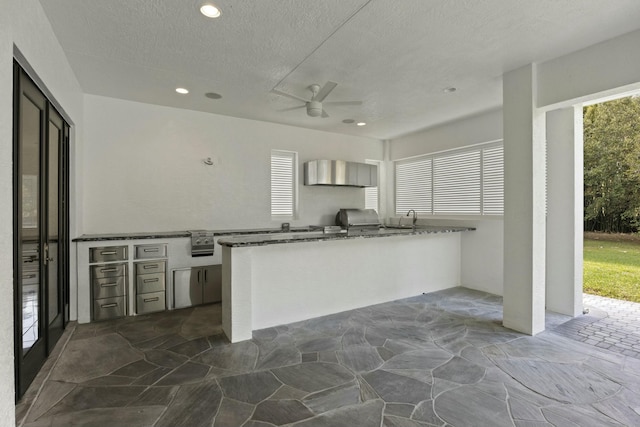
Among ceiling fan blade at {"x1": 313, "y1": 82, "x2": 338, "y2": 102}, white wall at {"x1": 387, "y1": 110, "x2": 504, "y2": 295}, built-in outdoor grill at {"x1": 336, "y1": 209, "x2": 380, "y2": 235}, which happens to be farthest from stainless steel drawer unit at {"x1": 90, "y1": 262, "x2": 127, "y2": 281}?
white wall at {"x1": 387, "y1": 110, "x2": 504, "y2": 295}

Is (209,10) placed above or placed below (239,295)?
above

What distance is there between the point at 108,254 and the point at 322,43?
135 inches

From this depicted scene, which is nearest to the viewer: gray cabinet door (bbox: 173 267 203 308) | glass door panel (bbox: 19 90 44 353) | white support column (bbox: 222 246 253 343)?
glass door panel (bbox: 19 90 44 353)

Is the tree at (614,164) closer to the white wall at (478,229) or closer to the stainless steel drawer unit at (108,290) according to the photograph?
the white wall at (478,229)

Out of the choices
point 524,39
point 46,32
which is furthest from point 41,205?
point 524,39

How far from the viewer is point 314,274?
3604mm

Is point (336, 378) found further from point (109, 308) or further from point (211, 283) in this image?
point (109, 308)

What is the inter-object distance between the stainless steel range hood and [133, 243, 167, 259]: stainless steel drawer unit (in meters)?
2.68

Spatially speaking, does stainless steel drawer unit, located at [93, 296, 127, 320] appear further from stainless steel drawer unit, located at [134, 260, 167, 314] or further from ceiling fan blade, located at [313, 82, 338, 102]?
ceiling fan blade, located at [313, 82, 338, 102]

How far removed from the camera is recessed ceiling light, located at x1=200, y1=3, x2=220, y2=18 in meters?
2.23

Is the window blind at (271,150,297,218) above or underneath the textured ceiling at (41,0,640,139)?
underneath

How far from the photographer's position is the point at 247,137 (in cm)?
517

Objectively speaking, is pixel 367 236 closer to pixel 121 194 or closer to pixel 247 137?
pixel 247 137

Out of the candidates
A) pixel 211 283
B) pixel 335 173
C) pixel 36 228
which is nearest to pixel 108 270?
pixel 211 283
